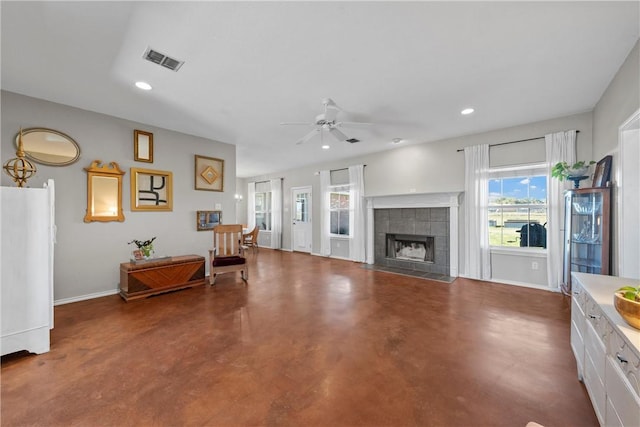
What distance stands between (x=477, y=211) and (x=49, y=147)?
6.74 metres

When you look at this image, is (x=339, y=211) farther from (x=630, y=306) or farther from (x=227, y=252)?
(x=630, y=306)

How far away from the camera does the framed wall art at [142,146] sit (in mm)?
4059

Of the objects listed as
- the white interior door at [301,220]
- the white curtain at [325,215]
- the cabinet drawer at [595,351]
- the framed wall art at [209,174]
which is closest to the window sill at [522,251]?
the cabinet drawer at [595,351]

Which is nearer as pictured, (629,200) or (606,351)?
(606,351)

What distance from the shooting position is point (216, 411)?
1590 mm

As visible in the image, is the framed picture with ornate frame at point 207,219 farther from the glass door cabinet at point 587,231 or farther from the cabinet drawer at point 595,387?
the glass door cabinet at point 587,231

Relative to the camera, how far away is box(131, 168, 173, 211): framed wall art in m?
4.06

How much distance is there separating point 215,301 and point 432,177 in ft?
15.3

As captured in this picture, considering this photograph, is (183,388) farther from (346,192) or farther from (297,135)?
(346,192)

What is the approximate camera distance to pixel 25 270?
7.24 ft

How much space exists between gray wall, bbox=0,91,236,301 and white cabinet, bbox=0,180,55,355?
149 centimetres

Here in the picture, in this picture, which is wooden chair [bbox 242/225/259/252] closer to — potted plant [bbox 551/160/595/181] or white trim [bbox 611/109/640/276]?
potted plant [bbox 551/160/595/181]

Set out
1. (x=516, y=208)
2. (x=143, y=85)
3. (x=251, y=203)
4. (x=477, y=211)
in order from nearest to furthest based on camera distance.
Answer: (x=143, y=85)
(x=516, y=208)
(x=477, y=211)
(x=251, y=203)

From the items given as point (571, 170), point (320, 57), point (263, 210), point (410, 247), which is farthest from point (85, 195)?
point (571, 170)
